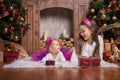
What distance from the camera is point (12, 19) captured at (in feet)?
17.4

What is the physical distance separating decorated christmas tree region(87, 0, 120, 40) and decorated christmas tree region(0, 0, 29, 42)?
1225 millimetres

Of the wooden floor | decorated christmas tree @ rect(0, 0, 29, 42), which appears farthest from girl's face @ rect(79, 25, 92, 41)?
decorated christmas tree @ rect(0, 0, 29, 42)

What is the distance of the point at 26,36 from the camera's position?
5938mm

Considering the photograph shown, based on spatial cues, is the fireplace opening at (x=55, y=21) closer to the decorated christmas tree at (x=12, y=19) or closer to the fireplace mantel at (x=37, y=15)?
the fireplace mantel at (x=37, y=15)

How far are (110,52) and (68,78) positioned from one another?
301 cm

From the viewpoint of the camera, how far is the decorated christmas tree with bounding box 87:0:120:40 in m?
5.43

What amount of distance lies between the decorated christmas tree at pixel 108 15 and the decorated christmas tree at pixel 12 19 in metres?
1.23

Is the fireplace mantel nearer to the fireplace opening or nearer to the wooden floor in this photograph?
the fireplace opening

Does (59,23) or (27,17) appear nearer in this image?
(27,17)

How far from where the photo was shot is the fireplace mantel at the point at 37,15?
5922 mm

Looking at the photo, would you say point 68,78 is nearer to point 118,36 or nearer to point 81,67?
point 81,67

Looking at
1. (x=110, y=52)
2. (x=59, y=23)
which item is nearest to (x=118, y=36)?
(x=110, y=52)

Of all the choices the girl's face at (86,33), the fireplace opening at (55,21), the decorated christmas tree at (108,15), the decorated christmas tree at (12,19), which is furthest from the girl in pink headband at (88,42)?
the fireplace opening at (55,21)

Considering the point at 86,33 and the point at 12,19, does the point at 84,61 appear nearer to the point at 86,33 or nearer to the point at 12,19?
the point at 86,33
